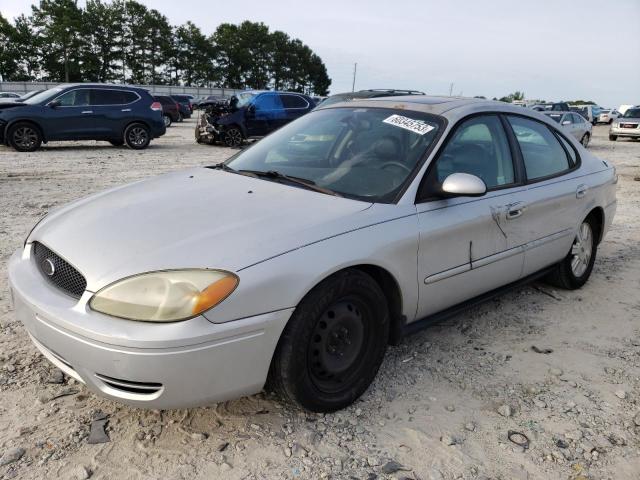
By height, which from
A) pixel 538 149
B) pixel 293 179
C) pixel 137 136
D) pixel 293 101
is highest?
pixel 293 101

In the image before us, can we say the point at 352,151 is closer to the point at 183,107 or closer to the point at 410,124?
the point at 410,124

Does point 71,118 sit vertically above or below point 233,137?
above

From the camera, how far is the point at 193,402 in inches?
86.7

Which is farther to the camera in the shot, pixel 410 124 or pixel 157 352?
pixel 410 124

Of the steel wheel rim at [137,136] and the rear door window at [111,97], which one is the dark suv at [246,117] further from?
the rear door window at [111,97]

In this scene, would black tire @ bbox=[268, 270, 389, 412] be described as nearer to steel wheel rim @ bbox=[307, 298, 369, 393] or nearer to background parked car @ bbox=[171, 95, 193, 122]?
steel wheel rim @ bbox=[307, 298, 369, 393]

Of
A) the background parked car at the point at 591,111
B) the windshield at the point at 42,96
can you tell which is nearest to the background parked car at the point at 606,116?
the background parked car at the point at 591,111

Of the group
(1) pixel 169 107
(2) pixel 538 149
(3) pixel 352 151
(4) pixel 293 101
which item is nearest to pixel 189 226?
(3) pixel 352 151

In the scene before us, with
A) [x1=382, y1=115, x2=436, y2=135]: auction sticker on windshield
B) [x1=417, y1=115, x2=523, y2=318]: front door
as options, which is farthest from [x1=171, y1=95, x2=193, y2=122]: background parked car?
Result: [x1=417, y1=115, x2=523, y2=318]: front door

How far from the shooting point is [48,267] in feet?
8.18

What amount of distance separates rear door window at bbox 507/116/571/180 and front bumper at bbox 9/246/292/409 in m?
2.32

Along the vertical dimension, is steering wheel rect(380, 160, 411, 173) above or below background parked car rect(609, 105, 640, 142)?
above

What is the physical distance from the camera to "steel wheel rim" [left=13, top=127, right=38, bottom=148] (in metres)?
12.7

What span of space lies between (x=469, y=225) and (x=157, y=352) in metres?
1.87
